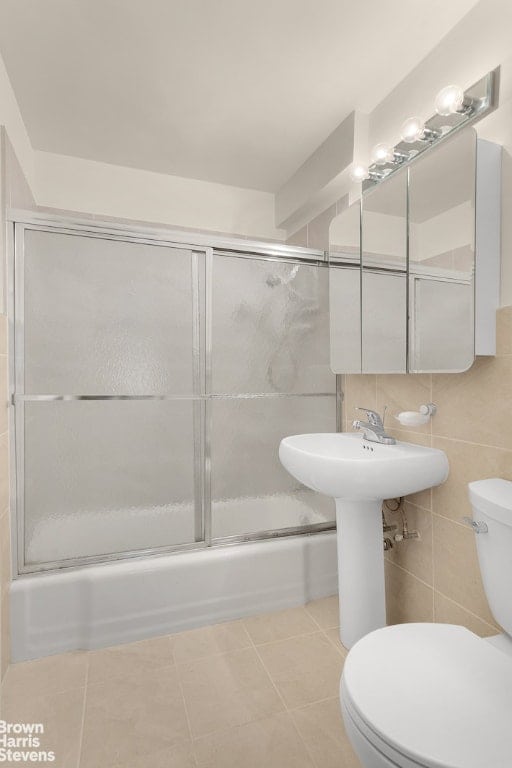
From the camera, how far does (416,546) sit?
5.36 feet

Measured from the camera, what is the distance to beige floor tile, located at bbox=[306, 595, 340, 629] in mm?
1797

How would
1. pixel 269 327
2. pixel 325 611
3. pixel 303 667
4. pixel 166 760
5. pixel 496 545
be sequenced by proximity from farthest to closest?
1. pixel 269 327
2. pixel 325 611
3. pixel 303 667
4. pixel 166 760
5. pixel 496 545

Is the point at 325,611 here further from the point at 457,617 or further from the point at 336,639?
the point at 457,617

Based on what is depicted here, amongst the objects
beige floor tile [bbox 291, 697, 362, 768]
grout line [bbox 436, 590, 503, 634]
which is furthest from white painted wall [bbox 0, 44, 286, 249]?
beige floor tile [bbox 291, 697, 362, 768]

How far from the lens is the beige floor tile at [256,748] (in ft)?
3.78

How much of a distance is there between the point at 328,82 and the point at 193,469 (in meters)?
1.78

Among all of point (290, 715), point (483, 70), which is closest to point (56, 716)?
point (290, 715)

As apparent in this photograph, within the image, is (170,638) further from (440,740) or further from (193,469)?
(440,740)

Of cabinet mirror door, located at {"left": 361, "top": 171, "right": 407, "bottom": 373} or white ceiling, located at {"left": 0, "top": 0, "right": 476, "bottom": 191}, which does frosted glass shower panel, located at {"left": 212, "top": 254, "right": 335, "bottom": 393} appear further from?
white ceiling, located at {"left": 0, "top": 0, "right": 476, "bottom": 191}

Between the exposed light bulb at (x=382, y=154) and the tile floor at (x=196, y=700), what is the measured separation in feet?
6.49

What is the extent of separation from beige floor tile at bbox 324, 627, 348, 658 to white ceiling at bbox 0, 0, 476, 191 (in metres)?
2.33

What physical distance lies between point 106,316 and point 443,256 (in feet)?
4.37

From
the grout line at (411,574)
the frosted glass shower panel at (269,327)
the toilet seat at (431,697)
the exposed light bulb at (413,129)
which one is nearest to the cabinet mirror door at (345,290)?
the frosted glass shower panel at (269,327)

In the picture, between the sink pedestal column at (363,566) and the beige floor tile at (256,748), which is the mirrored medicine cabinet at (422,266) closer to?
the sink pedestal column at (363,566)
